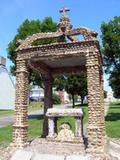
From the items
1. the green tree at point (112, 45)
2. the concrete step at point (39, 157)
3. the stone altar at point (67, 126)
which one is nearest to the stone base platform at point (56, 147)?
the stone altar at point (67, 126)

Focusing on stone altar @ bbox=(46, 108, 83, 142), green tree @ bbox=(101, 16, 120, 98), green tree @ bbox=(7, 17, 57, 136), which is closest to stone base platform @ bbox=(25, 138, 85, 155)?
stone altar @ bbox=(46, 108, 83, 142)

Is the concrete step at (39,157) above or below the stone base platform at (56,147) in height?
below

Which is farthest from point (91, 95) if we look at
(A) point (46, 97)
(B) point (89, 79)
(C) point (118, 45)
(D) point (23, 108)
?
(C) point (118, 45)

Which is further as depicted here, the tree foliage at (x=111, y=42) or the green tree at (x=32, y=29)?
the green tree at (x=32, y=29)

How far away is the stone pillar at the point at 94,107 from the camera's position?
9.71 m

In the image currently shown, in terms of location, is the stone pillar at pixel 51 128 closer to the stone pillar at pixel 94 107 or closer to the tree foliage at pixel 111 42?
the stone pillar at pixel 94 107

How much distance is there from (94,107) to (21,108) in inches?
118

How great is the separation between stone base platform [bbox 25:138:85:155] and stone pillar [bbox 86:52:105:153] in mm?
619

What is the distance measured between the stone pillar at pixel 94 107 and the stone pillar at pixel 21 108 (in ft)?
8.90

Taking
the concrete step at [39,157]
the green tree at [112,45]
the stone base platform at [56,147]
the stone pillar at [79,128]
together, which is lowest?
the concrete step at [39,157]

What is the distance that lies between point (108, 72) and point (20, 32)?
992cm

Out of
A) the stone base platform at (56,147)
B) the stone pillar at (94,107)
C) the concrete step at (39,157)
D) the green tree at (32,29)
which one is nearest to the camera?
the concrete step at (39,157)

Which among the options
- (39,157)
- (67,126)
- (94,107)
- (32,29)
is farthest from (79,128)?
(32,29)

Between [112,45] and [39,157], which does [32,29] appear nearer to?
[112,45]
